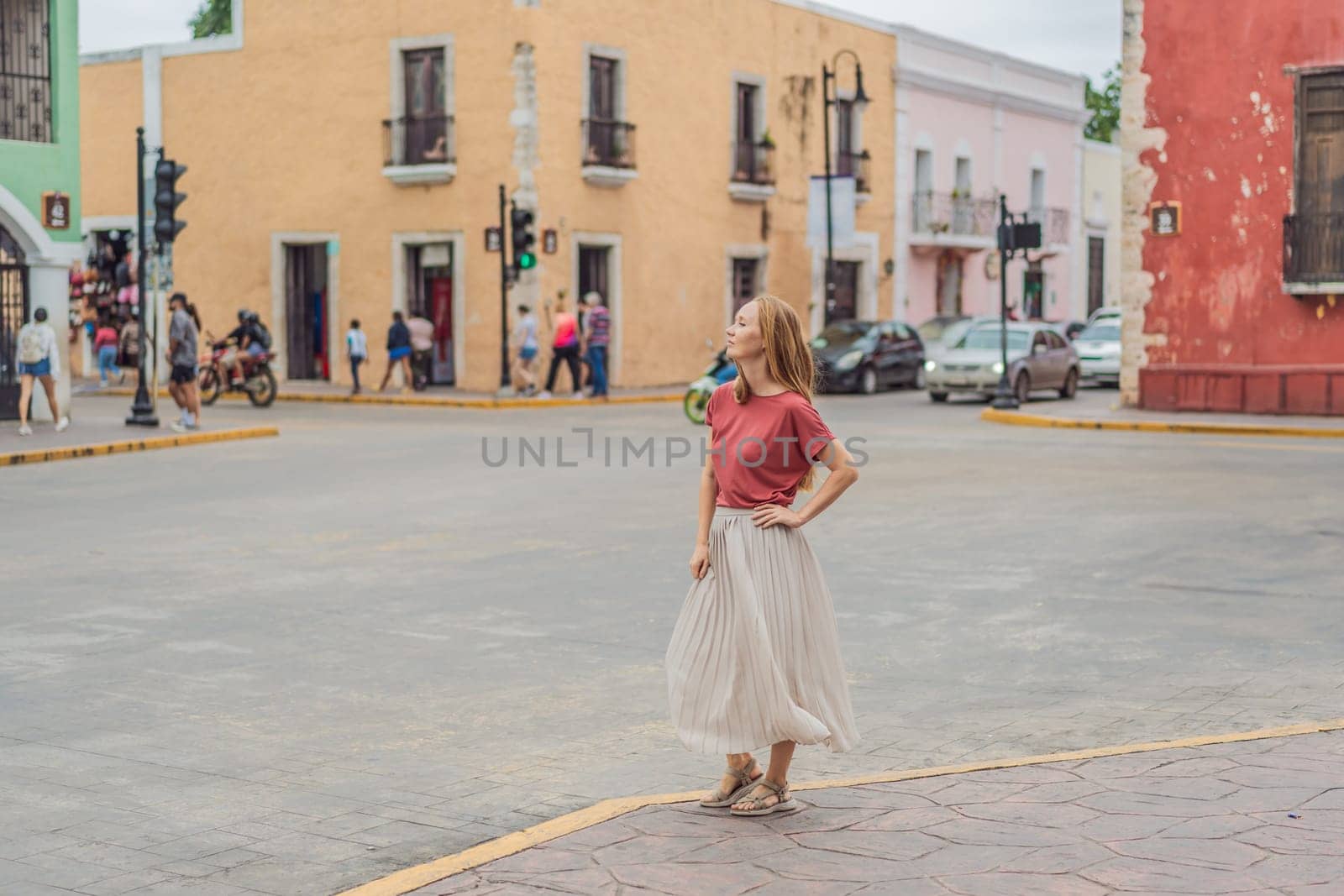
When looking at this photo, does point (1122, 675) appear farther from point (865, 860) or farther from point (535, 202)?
point (535, 202)

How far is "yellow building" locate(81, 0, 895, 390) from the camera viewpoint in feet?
111

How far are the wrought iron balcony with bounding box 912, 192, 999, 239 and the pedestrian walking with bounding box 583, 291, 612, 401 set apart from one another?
50.8 feet

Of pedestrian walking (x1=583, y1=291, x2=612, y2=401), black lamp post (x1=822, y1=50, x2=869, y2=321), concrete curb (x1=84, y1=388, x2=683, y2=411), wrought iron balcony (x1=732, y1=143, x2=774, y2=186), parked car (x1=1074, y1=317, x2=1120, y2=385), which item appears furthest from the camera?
wrought iron balcony (x1=732, y1=143, x2=774, y2=186)

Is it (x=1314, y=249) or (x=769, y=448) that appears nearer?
(x=769, y=448)

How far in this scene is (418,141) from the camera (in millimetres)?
34188

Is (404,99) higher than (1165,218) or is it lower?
higher

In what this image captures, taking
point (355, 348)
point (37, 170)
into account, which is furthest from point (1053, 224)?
point (37, 170)

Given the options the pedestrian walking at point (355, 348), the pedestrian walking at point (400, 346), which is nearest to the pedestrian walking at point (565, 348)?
the pedestrian walking at point (400, 346)

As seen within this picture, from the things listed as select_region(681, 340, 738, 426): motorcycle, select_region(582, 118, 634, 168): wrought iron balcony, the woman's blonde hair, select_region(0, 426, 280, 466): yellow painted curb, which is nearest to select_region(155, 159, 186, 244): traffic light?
select_region(0, 426, 280, 466): yellow painted curb

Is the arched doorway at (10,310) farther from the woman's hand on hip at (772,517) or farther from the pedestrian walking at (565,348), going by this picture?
the woman's hand on hip at (772,517)

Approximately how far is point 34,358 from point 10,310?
6.93 ft

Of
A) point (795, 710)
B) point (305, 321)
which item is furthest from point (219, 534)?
point (305, 321)

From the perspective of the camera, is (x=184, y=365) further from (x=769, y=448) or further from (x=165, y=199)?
(x=769, y=448)

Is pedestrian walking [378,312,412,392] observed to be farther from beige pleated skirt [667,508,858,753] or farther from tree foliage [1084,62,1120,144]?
tree foliage [1084,62,1120,144]
